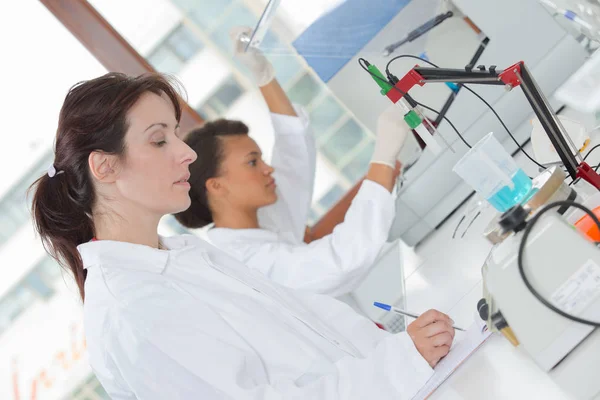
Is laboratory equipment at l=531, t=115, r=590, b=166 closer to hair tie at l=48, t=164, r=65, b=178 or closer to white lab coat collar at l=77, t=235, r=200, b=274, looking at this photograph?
white lab coat collar at l=77, t=235, r=200, b=274

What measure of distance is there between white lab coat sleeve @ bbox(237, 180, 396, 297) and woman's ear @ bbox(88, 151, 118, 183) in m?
0.57

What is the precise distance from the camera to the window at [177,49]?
7.15 ft

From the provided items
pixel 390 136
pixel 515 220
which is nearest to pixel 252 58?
pixel 390 136

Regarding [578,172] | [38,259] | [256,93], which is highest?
[578,172]

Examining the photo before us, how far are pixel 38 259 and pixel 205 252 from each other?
137cm

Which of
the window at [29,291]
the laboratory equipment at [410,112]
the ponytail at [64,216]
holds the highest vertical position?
the laboratory equipment at [410,112]

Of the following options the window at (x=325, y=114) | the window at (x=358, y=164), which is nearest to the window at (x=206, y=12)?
the window at (x=325, y=114)

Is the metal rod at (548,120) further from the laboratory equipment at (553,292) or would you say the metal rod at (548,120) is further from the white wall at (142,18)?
the white wall at (142,18)

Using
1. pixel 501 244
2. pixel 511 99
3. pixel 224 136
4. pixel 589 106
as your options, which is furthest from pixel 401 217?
pixel 589 106

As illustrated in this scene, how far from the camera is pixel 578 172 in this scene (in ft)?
2.98

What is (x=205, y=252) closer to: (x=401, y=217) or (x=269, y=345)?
(x=269, y=345)

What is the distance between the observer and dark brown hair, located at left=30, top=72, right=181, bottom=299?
3.70 ft

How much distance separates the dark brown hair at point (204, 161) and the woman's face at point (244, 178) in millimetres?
26

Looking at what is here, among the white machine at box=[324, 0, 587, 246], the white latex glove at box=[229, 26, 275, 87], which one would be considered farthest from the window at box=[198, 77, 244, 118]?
the white machine at box=[324, 0, 587, 246]
